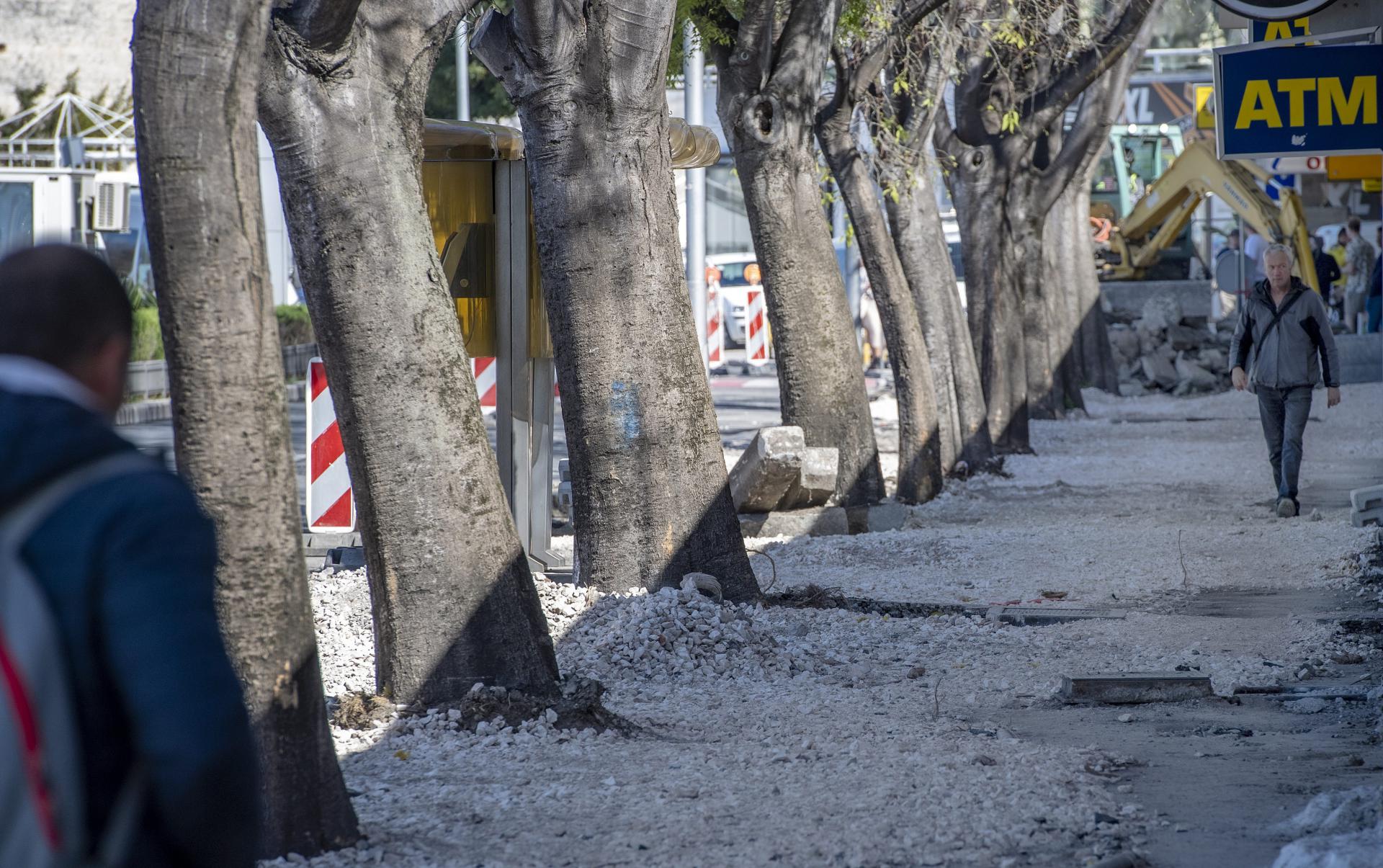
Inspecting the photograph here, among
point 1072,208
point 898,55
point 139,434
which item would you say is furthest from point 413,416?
point 1072,208

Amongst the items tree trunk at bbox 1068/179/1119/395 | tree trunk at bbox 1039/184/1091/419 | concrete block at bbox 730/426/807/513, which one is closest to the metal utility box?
concrete block at bbox 730/426/807/513

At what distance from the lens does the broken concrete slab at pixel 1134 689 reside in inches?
260

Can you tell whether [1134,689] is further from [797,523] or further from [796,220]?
[796,220]

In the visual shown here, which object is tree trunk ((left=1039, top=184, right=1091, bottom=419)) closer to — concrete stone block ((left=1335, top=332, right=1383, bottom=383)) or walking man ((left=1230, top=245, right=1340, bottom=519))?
concrete stone block ((left=1335, top=332, right=1383, bottom=383))

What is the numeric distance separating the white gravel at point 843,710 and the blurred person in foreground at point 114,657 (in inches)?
93.5

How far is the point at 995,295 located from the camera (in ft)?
59.4

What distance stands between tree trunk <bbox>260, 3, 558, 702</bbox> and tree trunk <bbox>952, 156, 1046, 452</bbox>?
1241 cm

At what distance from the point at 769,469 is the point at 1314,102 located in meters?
4.06

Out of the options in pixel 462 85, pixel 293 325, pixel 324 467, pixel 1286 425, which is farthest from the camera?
pixel 462 85

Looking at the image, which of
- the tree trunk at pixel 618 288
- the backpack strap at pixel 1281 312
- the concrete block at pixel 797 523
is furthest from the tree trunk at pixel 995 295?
the tree trunk at pixel 618 288

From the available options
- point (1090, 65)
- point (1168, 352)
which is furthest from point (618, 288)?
point (1168, 352)

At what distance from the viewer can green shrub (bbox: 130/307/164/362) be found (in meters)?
20.9

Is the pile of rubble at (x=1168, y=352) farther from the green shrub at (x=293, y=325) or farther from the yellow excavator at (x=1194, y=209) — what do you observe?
the green shrub at (x=293, y=325)

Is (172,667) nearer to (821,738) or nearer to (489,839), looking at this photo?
(489,839)
